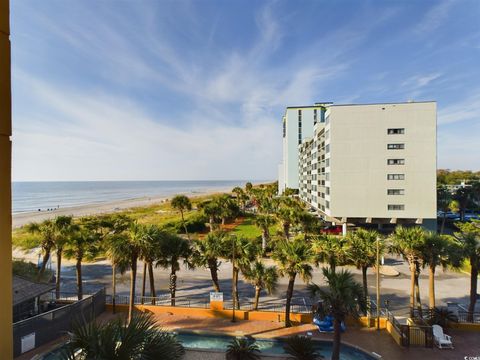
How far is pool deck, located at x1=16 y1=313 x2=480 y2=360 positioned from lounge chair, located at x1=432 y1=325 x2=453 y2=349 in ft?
1.01

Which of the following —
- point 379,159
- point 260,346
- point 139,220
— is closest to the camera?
point 260,346

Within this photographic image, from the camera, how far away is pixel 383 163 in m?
41.2

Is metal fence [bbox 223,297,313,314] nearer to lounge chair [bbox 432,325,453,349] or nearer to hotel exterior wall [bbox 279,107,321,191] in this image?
lounge chair [bbox 432,325,453,349]

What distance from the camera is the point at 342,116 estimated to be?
42.5 meters

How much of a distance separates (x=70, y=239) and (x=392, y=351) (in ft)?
70.1

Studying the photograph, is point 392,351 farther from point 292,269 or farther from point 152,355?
point 152,355

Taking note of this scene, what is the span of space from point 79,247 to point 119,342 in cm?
1679

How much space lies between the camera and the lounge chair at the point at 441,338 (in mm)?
14633

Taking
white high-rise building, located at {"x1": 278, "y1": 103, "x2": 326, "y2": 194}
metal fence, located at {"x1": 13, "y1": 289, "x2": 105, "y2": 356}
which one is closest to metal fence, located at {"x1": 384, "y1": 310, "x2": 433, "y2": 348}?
metal fence, located at {"x1": 13, "y1": 289, "x2": 105, "y2": 356}

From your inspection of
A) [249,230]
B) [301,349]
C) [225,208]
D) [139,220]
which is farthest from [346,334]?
[139,220]

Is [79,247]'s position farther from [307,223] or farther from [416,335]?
[307,223]

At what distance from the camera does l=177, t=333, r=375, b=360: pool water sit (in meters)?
14.6

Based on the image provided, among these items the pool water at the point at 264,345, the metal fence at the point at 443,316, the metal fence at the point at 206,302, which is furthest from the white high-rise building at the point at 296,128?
the pool water at the point at 264,345

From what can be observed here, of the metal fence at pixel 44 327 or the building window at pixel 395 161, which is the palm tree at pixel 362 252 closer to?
the metal fence at pixel 44 327
